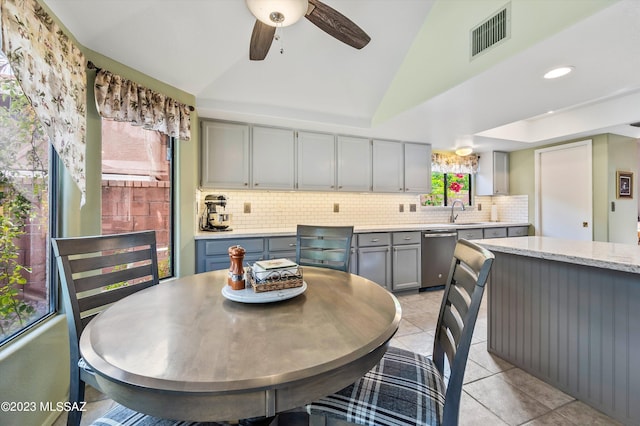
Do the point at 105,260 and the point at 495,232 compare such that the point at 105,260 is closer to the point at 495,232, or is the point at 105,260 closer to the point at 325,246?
the point at 325,246

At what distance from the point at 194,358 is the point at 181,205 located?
2.18 meters

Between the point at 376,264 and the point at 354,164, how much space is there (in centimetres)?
135

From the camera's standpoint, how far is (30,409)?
1381 millimetres

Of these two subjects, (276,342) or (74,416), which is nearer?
(276,342)

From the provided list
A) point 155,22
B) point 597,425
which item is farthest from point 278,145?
point 597,425

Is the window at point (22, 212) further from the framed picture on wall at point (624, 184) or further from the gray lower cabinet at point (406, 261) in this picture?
the framed picture on wall at point (624, 184)

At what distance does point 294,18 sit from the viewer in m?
1.43

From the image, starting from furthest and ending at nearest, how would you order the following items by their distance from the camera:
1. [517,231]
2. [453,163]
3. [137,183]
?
[453,163] < [517,231] < [137,183]

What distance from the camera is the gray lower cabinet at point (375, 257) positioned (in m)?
3.45

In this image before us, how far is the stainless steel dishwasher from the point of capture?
3.87 m

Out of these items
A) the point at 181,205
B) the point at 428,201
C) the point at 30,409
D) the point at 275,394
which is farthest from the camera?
the point at 428,201

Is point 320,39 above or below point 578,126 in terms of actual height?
above

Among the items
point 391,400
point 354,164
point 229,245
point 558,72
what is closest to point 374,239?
point 354,164

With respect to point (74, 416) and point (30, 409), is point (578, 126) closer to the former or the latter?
point (74, 416)
